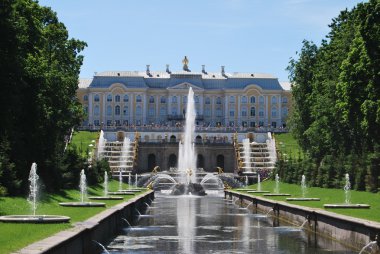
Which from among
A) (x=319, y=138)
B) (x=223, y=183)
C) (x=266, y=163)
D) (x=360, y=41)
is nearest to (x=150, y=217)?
(x=360, y=41)

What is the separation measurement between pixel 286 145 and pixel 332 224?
83334 mm

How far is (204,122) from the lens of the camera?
136 m

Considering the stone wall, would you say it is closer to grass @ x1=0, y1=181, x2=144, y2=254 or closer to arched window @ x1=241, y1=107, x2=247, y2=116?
arched window @ x1=241, y1=107, x2=247, y2=116

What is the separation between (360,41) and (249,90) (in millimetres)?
96138

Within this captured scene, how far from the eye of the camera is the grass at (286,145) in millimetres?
96500

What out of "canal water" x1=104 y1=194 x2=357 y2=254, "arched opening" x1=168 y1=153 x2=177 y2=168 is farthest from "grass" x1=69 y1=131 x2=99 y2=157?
"canal water" x1=104 y1=194 x2=357 y2=254

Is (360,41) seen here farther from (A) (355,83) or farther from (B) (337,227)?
(B) (337,227)

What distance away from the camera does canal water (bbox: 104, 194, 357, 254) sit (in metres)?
18.6

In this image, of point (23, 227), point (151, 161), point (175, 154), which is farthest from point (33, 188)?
point (151, 161)

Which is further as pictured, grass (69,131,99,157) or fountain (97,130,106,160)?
grass (69,131,99,157)

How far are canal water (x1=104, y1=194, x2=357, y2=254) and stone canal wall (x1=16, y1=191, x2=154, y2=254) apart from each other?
0.39 m

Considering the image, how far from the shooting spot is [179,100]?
135 m

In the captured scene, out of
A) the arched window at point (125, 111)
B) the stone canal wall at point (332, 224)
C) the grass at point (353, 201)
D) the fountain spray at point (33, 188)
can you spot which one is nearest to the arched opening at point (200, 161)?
the arched window at point (125, 111)

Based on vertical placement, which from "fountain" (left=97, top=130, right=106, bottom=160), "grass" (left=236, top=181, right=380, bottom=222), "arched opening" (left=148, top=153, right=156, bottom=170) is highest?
"fountain" (left=97, top=130, right=106, bottom=160)
